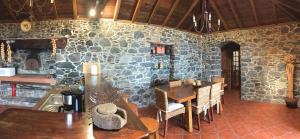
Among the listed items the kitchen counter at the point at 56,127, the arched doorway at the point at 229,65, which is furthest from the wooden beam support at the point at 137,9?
the arched doorway at the point at 229,65

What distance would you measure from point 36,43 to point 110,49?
2.15m

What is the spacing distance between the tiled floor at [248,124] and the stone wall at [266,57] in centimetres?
73

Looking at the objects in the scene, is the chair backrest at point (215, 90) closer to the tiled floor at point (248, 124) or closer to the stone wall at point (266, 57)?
the tiled floor at point (248, 124)

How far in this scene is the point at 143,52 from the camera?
6297mm

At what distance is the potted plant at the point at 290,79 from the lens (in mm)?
5887

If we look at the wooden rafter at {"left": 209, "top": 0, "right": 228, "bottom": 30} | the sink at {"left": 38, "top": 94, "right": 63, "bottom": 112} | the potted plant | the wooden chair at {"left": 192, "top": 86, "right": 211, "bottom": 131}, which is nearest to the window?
the wooden rafter at {"left": 209, "top": 0, "right": 228, "bottom": 30}

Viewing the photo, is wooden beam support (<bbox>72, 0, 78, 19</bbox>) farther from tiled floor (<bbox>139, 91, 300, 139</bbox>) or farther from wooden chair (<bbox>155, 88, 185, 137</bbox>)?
tiled floor (<bbox>139, 91, 300, 139</bbox>)

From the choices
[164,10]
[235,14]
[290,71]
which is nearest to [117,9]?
[164,10]

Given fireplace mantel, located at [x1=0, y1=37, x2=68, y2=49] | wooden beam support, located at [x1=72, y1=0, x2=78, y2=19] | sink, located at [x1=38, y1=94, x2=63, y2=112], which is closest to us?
sink, located at [x1=38, y1=94, x2=63, y2=112]

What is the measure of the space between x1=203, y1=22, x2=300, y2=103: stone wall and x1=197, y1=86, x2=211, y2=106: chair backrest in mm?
3276

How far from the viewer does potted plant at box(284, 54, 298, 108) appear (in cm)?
589

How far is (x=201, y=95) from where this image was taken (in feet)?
14.2

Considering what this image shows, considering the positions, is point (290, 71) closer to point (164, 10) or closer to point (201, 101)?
point (201, 101)

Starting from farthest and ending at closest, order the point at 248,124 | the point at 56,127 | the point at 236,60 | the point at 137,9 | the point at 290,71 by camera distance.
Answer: the point at 236,60
the point at 290,71
the point at 137,9
the point at 248,124
the point at 56,127
